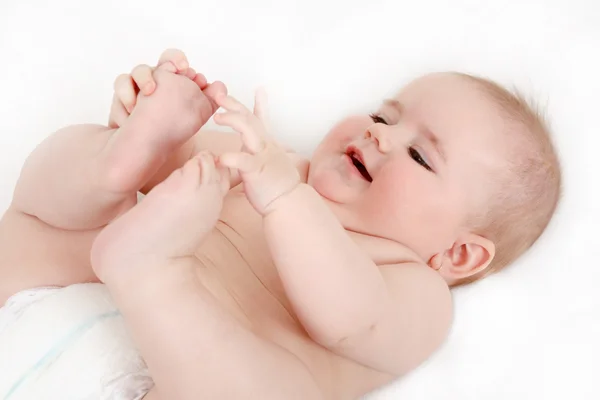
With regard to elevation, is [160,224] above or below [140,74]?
below

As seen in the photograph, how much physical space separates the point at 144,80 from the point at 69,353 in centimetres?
36

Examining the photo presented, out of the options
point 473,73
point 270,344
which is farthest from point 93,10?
point 270,344

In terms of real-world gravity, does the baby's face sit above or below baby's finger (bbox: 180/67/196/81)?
below

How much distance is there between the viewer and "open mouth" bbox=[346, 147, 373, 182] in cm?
109

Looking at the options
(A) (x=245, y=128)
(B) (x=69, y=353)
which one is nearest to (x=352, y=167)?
(A) (x=245, y=128)

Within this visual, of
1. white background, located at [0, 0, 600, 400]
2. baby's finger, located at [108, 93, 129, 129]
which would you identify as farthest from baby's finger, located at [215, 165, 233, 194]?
white background, located at [0, 0, 600, 400]

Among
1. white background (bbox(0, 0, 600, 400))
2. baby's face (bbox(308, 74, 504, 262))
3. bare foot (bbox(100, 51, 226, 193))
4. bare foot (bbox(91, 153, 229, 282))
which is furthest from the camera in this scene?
white background (bbox(0, 0, 600, 400))

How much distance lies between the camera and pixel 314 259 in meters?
0.83

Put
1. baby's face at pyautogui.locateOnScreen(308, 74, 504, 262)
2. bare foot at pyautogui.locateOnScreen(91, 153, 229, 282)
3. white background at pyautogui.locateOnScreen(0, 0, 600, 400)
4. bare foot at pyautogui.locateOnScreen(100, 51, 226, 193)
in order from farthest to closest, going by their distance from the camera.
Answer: white background at pyautogui.locateOnScreen(0, 0, 600, 400) < baby's face at pyautogui.locateOnScreen(308, 74, 504, 262) < bare foot at pyautogui.locateOnScreen(100, 51, 226, 193) < bare foot at pyautogui.locateOnScreen(91, 153, 229, 282)

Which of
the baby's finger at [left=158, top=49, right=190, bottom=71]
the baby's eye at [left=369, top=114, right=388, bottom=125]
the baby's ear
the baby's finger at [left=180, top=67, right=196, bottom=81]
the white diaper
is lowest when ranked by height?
the white diaper

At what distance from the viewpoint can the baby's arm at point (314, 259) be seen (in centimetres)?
81

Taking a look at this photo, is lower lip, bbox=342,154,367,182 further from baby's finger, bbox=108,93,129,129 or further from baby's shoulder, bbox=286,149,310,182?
baby's finger, bbox=108,93,129,129

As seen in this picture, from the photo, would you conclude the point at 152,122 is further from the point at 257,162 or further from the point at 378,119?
the point at 378,119

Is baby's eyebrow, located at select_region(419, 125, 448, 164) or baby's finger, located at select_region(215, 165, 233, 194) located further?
baby's eyebrow, located at select_region(419, 125, 448, 164)
